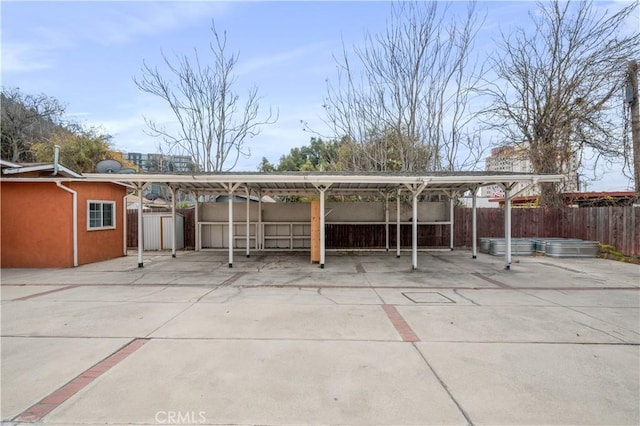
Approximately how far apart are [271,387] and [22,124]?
2855cm

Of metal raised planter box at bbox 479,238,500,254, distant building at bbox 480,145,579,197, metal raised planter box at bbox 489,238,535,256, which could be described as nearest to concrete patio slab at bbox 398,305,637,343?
metal raised planter box at bbox 489,238,535,256

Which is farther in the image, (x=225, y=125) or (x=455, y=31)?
(x=225, y=125)

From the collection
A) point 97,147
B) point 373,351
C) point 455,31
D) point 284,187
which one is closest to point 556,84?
point 455,31

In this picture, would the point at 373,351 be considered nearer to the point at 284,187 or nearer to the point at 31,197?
the point at 284,187

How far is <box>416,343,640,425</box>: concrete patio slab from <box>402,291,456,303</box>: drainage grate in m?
2.01

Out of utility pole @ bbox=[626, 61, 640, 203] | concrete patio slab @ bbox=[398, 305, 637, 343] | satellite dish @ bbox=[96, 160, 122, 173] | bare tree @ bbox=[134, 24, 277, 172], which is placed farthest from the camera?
bare tree @ bbox=[134, 24, 277, 172]

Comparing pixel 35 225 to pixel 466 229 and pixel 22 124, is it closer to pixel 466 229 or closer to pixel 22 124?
pixel 466 229

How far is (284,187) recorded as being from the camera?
12.2 metres

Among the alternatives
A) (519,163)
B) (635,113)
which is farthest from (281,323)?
(519,163)

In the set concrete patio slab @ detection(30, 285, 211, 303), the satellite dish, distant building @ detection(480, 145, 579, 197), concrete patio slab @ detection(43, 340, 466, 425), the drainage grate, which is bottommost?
the drainage grate

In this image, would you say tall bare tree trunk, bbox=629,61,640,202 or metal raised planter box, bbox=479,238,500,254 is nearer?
tall bare tree trunk, bbox=629,61,640,202

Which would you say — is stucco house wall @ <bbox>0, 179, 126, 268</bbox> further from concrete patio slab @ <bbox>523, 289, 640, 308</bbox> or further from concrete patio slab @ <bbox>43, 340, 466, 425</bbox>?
concrete patio slab @ <bbox>523, 289, 640, 308</bbox>

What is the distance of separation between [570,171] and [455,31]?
8.83 meters

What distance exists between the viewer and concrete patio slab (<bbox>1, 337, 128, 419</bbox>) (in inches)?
107
